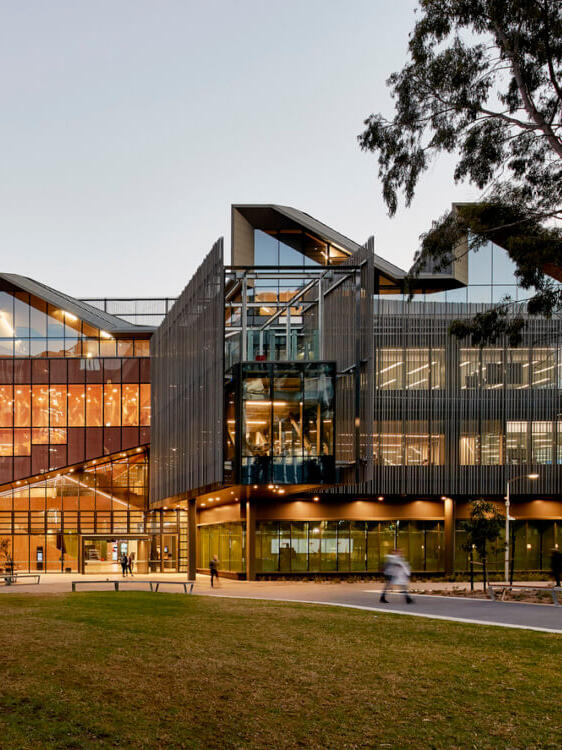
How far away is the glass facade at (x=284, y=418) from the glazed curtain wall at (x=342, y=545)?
1365cm

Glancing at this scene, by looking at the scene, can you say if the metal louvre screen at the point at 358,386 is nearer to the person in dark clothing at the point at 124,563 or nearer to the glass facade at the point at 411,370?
the glass facade at the point at 411,370

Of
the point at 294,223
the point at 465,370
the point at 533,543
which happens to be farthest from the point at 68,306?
the point at 533,543

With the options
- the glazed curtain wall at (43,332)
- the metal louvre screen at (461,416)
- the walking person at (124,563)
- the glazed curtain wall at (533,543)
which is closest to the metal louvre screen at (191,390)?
the walking person at (124,563)

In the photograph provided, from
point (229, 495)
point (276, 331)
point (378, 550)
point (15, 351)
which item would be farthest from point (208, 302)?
point (15, 351)

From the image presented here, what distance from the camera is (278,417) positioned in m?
31.9

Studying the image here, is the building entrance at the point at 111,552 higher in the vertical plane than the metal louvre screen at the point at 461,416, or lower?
lower

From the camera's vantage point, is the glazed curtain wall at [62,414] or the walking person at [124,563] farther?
the glazed curtain wall at [62,414]

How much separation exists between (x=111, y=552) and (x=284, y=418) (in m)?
23.6

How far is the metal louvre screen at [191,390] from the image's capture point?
33.0 m

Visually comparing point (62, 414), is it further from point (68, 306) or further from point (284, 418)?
point (284, 418)

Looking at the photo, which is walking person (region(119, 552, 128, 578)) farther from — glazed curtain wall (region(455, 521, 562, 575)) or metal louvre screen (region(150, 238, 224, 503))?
glazed curtain wall (region(455, 521, 562, 575))

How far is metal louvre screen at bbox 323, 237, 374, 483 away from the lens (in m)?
32.0

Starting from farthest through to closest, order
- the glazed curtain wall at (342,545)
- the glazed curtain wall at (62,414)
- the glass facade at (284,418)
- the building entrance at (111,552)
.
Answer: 1. the glazed curtain wall at (62,414)
2. the building entrance at (111,552)
3. the glazed curtain wall at (342,545)
4. the glass facade at (284,418)

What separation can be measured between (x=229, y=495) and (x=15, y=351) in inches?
749
